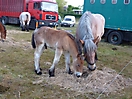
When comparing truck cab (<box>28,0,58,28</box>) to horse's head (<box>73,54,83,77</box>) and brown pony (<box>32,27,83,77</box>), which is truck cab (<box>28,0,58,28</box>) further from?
horse's head (<box>73,54,83,77</box>)

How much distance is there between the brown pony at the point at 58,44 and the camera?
5031 millimetres

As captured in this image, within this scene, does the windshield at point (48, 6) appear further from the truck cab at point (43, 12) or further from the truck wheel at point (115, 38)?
the truck wheel at point (115, 38)

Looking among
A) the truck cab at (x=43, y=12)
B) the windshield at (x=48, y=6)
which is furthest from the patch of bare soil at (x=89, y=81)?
the windshield at (x=48, y=6)

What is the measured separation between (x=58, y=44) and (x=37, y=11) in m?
12.2

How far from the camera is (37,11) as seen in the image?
17.0 metres

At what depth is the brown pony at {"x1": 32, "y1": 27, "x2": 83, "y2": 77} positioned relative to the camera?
503 centimetres

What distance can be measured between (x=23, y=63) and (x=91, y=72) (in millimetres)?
2266

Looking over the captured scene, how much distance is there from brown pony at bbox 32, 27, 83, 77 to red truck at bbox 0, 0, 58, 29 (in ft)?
37.0

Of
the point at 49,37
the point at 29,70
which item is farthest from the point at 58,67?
the point at 49,37

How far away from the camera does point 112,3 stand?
12.2m

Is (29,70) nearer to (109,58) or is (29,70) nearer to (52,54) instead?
(52,54)

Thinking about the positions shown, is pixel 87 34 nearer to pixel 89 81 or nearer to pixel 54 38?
pixel 54 38

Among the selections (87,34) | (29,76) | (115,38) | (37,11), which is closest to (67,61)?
(87,34)

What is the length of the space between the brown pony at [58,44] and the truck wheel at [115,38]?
697 cm
